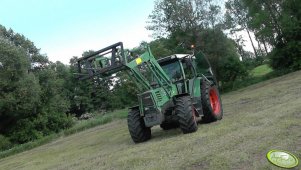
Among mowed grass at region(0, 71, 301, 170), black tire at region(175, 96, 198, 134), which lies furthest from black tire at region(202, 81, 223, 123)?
mowed grass at region(0, 71, 301, 170)

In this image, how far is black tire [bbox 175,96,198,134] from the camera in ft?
35.8

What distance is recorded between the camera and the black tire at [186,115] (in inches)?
430

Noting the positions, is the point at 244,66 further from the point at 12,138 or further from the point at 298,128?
the point at 298,128

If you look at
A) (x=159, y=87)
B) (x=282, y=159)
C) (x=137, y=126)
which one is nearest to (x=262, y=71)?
(x=159, y=87)

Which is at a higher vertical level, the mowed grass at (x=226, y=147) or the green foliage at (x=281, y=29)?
the green foliage at (x=281, y=29)

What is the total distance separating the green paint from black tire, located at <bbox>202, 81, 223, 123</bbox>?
5.61 metres

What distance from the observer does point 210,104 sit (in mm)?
12266

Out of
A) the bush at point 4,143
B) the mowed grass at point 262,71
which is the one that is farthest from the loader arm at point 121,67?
the mowed grass at point 262,71

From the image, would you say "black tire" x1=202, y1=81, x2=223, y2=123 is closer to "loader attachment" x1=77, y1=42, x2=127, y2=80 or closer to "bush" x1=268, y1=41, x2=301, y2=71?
"loader attachment" x1=77, y1=42, x2=127, y2=80

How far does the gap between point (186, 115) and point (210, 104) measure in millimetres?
1622

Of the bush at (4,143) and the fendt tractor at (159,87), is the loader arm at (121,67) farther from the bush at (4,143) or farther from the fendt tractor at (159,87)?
the bush at (4,143)

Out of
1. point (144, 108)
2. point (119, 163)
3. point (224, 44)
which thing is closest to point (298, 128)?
point (119, 163)

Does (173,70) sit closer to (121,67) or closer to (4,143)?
(121,67)

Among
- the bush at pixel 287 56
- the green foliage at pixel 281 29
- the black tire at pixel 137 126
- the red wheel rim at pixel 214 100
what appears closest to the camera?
the black tire at pixel 137 126
